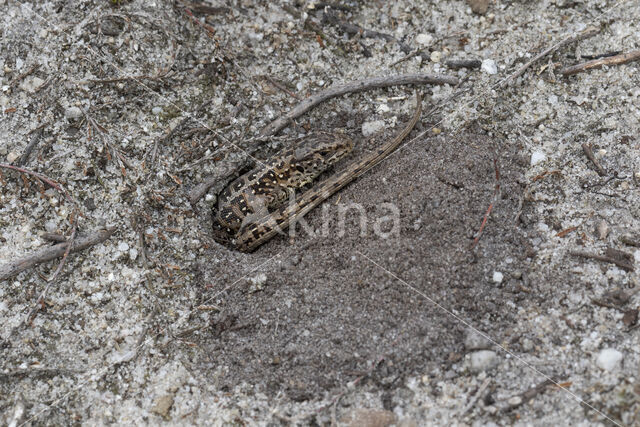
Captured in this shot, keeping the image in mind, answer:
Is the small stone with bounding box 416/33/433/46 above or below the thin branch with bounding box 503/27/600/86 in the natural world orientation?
below

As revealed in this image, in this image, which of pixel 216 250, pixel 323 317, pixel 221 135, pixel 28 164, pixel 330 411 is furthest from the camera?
pixel 221 135

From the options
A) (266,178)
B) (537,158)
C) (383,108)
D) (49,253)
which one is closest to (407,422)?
(537,158)

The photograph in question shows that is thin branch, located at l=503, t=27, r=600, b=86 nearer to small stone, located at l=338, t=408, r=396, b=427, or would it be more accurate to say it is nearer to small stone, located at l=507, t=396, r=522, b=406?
small stone, located at l=507, t=396, r=522, b=406

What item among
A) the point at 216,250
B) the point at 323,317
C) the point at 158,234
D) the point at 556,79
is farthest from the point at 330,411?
the point at 556,79

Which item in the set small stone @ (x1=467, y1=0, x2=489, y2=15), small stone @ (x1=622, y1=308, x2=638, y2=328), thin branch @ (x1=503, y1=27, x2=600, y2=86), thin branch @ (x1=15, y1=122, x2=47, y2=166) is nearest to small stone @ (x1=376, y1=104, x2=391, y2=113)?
thin branch @ (x1=503, y1=27, x2=600, y2=86)

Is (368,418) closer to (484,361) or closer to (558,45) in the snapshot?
(484,361)

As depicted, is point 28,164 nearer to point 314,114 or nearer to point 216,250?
point 216,250

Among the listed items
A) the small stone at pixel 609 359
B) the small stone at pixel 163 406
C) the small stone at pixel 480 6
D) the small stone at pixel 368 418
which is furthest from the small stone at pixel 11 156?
the small stone at pixel 609 359
